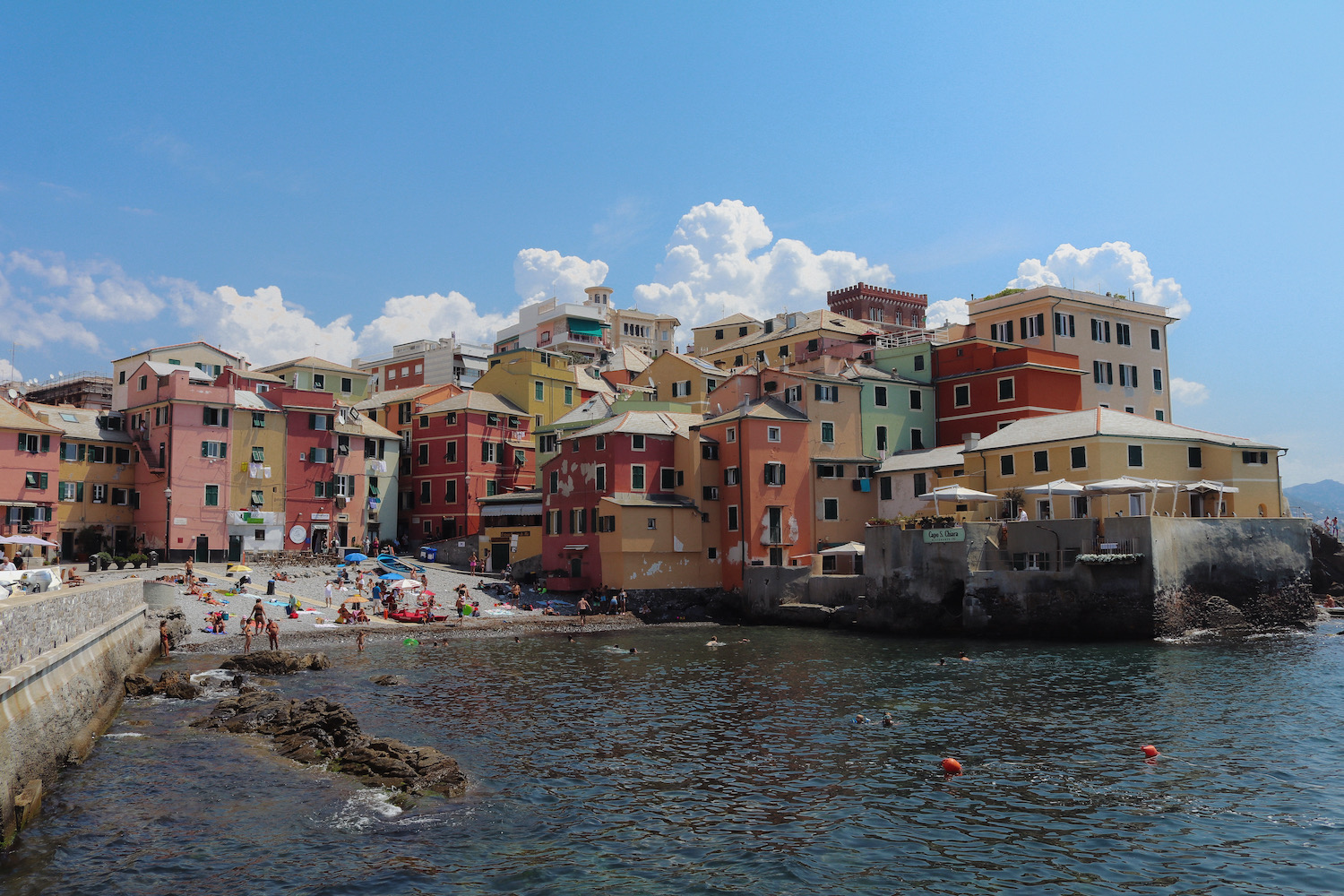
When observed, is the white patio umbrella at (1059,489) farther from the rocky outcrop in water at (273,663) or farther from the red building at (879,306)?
the red building at (879,306)

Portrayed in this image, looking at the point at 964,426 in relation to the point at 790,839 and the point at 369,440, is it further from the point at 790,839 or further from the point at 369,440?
the point at 790,839

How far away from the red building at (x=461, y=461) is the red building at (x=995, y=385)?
38.5 metres

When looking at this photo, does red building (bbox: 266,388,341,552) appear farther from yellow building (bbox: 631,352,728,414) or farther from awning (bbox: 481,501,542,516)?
yellow building (bbox: 631,352,728,414)

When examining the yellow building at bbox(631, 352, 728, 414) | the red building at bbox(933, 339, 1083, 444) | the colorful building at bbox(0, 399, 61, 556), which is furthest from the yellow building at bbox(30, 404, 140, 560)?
the red building at bbox(933, 339, 1083, 444)

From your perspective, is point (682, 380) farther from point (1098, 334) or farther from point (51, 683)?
point (51, 683)

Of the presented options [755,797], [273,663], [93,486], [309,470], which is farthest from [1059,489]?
[93,486]

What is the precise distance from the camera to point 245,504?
2899 inches

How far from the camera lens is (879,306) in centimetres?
12006

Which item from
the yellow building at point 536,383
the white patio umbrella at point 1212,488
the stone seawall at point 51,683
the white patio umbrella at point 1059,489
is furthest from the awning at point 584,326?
the stone seawall at point 51,683

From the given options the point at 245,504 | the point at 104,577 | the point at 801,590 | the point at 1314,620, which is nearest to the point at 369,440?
the point at 245,504

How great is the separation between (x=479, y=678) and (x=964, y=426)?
49.1 meters

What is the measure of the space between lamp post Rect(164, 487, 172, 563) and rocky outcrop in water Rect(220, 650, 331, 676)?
2919cm

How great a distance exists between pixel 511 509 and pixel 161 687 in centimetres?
4420

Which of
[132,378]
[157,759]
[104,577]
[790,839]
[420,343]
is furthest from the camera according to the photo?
[420,343]
